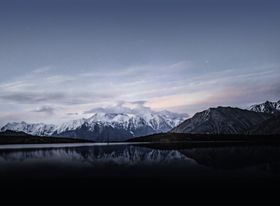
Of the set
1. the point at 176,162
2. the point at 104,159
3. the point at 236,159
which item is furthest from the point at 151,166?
the point at 104,159

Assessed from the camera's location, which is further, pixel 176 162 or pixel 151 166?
pixel 176 162

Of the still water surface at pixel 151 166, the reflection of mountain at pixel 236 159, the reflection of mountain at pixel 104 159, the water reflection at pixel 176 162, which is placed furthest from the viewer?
the reflection of mountain at pixel 104 159

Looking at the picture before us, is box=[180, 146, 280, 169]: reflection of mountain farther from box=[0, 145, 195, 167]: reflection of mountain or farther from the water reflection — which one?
box=[0, 145, 195, 167]: reflection of mountain

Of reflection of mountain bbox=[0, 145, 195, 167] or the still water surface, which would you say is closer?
the still water surface

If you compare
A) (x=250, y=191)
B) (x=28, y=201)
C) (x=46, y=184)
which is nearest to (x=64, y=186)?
(x=46, y=184)

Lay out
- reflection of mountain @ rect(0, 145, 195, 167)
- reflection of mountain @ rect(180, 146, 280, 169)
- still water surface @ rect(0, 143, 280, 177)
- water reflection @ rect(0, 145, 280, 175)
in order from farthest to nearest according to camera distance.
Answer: reflection of mountain @ rect(0, 145, 195, 167), reflection of mountain @ rect(180, 146, 280, 169), water reflection @ rect(0, 145, 280, 175), still water surface @ rect(0, 143, 280, 177)

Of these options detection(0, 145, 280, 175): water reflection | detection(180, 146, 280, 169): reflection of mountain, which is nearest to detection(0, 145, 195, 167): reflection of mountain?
detection(0, 145, 280, 175): water reflection

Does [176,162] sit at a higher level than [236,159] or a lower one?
higher

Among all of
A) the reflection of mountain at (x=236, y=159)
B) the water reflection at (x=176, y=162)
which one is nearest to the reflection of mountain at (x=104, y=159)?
the water reflection at (x=176, y=162)

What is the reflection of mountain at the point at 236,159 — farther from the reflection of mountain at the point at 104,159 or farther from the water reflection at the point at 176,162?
the reflection of mountain at the point at 104,159

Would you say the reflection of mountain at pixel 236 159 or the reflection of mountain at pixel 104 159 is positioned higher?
the reflection of mountain at pixel 104 159

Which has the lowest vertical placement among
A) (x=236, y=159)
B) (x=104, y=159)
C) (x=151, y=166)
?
(x=236, y=159)

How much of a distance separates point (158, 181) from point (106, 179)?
7.81 m

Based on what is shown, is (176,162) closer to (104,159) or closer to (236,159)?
(236,159)
